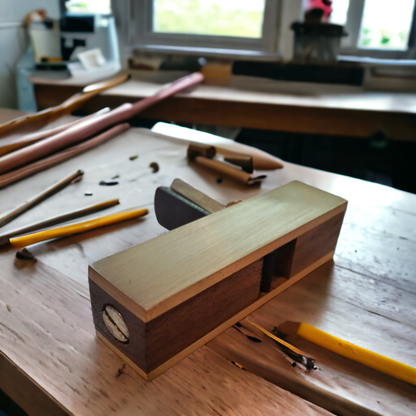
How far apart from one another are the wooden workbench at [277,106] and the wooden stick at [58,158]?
0.32 metres

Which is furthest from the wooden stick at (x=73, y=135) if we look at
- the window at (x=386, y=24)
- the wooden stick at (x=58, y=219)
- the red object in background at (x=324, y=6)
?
the window at (x=386, y=24)

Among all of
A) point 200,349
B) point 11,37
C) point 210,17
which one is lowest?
point 200,349

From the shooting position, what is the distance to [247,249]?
1.46 feet

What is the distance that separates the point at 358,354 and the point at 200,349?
0.18 meters

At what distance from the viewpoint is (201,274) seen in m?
0.40

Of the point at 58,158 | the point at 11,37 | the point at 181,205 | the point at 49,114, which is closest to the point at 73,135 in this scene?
the point at 58,158

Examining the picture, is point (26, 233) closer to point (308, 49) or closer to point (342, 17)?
point (308, 49)

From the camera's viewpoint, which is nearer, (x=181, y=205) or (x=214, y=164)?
(x=181, y=205)

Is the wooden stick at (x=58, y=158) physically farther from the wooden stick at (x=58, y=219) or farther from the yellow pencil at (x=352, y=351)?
the yellow pencil at (x=352, y=351)

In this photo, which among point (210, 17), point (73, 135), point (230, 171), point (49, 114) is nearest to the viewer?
point (230, 171)

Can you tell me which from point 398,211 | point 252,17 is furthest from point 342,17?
point 398,211

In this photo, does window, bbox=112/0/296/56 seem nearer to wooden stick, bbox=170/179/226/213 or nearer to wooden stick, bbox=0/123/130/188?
wooden stick, bbox=0/123/130/188

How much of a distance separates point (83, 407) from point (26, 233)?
355 millimetres

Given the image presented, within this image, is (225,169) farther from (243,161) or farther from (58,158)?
(58,158)
